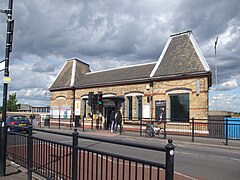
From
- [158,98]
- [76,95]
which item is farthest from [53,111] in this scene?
[158,98]

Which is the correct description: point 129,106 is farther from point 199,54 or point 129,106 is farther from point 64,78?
point 64,78

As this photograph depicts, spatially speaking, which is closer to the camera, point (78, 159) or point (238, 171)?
point (78, 159)

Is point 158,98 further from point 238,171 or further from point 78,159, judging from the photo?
point 78,159

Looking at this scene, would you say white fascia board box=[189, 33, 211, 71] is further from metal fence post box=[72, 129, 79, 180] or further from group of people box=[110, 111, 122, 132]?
metal fence post box=[72, 129, 79, 180]

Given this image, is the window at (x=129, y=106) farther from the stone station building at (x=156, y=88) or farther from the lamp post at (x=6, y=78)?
the lamp post at (x=6, y=78)

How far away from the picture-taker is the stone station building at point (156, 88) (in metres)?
19.0

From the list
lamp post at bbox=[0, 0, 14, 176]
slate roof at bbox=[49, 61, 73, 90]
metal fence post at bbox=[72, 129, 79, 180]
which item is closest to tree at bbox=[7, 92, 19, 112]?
slate roof at bbox=[49, 61, 73, 90]

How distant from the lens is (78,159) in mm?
4559

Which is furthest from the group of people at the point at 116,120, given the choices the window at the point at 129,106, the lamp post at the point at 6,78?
the lamp post at the point at 6,78

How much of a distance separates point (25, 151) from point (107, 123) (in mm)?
19657

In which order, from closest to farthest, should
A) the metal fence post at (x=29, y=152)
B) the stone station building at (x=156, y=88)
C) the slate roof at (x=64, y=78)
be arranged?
the metal fence post at (x=29, y=152) < the stone station building at (x=156, y=88) < the slate roof at (x=64, y=78)

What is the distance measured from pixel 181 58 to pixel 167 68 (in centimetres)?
136

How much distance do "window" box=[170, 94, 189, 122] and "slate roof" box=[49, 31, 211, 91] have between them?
1671mm

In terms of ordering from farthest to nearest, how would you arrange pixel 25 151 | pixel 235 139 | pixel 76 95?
pixel 76 95
pixel 235 139
pixel 25 151
